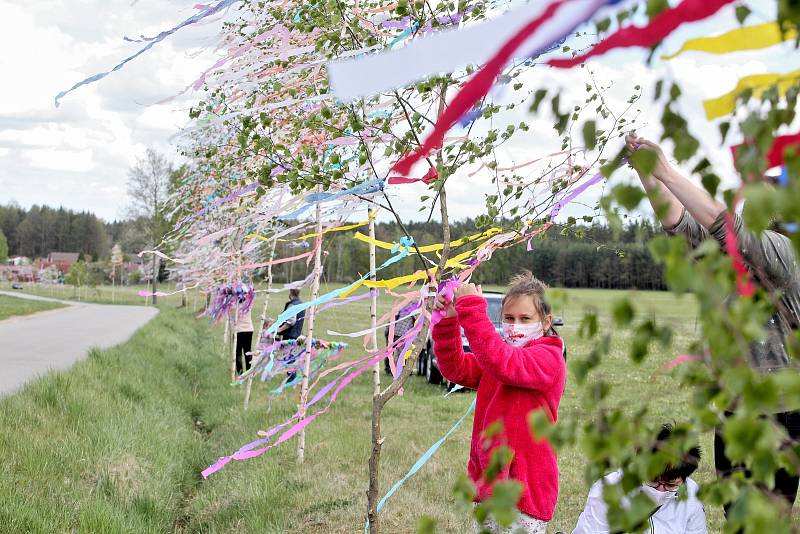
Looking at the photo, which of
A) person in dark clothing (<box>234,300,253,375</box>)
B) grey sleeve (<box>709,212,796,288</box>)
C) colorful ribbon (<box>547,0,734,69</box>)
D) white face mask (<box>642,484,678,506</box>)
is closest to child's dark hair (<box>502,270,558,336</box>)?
white face mask (<box>642,484,678,506</box>)

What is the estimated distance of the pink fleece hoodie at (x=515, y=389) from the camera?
2732mm

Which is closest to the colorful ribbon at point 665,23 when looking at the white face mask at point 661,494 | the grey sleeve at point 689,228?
the grey sleeve at point 689,228

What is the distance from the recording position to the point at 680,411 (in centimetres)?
958

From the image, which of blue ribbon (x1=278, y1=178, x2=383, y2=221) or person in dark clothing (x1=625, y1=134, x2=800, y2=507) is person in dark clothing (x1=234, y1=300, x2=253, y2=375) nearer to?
blue ribbon (x1=278, y1=178, x2=383, y2=221)

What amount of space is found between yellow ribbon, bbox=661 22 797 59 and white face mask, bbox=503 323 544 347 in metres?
2.00

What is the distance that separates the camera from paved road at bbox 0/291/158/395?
9.80 metres

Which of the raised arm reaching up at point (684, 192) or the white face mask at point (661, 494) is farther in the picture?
the white face mask at point (661, 494)

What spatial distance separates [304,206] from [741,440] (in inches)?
104

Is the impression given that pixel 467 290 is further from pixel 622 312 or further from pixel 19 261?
pixel 19 261

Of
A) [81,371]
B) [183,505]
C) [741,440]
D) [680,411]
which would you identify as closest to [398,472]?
[183,505]

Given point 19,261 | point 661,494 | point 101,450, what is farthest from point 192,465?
point 19,261

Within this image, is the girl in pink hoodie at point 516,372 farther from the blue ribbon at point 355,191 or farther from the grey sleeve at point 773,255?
the grey sleeve at point 773,255

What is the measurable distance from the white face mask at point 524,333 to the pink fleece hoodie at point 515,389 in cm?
4

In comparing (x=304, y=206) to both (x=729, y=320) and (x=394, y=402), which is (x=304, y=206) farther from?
(x=394, y=402)
